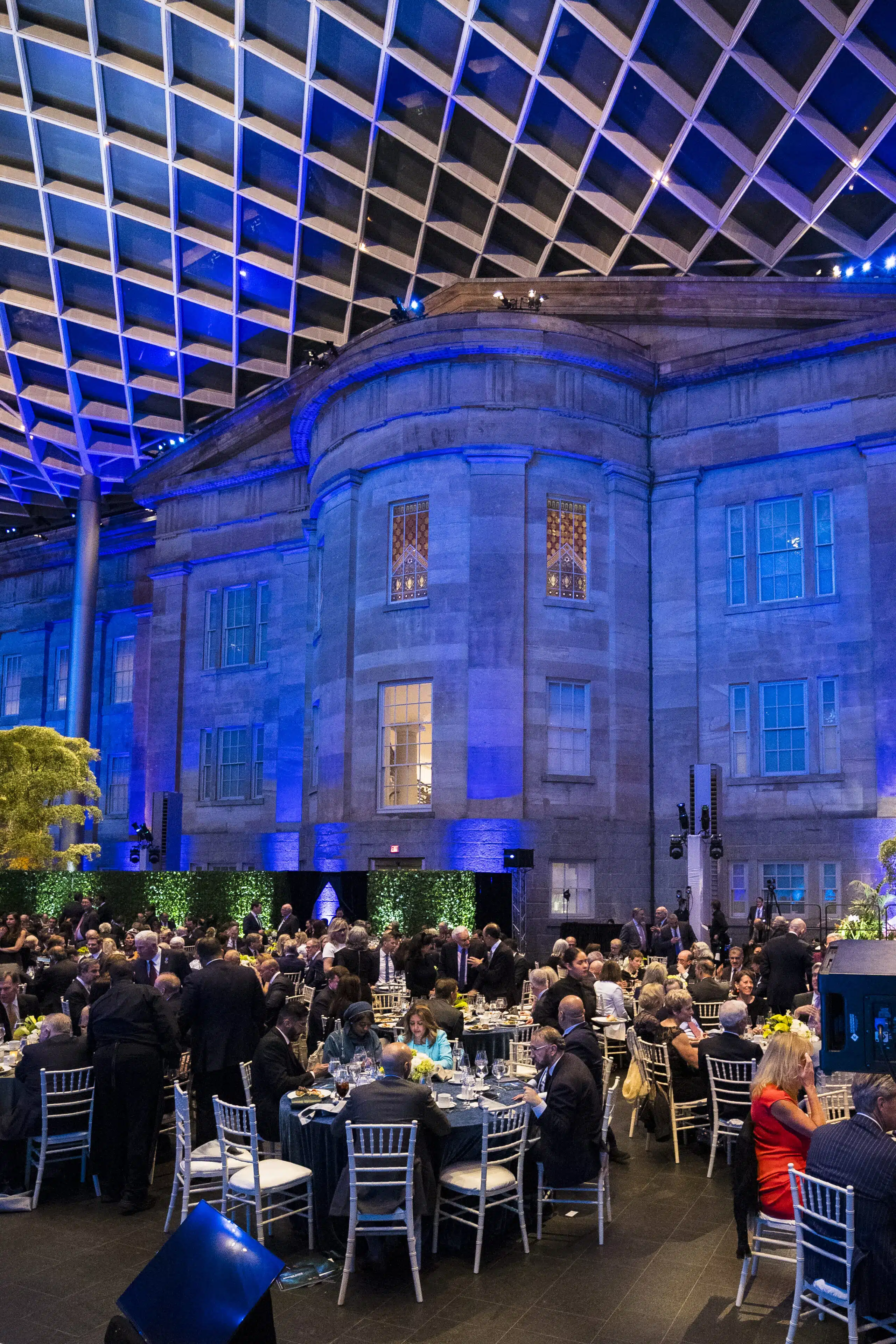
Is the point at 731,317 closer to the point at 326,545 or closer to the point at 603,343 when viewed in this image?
the point at 603,343

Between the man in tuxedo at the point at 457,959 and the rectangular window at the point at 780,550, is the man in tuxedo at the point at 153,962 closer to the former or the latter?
the man in tuxedo at the point at 457,959

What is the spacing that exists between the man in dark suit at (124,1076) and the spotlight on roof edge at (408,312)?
21.9 meters

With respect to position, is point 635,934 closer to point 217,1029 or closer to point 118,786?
point 217,1029

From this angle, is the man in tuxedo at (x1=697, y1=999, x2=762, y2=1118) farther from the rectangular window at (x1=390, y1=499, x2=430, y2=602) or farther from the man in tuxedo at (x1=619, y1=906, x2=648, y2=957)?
the rectangular window at (x1=390, y1=499, x2=430, y2=602)

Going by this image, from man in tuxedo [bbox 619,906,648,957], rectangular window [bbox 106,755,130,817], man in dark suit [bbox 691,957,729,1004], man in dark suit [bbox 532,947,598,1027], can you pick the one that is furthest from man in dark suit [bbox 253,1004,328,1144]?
rectangular window [bbox 106,755,130,817]

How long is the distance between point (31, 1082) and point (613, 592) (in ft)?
66.7

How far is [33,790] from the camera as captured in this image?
31.7 metres

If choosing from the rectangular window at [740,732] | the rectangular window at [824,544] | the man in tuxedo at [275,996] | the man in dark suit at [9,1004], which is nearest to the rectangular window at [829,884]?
the rectangular window at [740,732]

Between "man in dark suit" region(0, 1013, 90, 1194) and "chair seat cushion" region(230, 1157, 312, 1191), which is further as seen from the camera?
"man in dark suit" region(0, 1013, 90, 1194)

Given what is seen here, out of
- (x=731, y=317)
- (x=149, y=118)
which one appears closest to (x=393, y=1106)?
(x=731, y=317)

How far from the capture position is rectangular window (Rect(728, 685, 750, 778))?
2652cm

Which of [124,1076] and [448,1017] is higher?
[448,1017]

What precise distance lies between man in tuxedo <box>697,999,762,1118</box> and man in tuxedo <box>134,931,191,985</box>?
5.48m

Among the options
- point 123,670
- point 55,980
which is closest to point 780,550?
point 55,980
